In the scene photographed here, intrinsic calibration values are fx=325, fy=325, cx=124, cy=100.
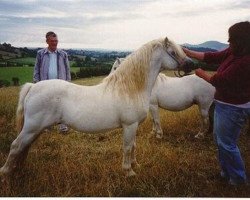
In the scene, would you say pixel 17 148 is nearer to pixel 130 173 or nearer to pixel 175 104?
pixel 130 173

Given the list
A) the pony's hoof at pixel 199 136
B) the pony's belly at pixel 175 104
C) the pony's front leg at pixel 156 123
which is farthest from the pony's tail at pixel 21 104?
the pony's hoof at pixel 199 136

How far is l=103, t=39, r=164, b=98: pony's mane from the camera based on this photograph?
11.6 feet

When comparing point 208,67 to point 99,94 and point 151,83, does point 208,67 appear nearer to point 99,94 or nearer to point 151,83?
point 151,83

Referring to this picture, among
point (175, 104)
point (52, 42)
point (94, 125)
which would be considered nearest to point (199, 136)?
point (175, 104)

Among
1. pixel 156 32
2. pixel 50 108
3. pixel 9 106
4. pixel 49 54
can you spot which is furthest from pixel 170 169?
pixel 9 106

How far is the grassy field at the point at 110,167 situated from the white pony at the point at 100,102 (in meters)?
0.26

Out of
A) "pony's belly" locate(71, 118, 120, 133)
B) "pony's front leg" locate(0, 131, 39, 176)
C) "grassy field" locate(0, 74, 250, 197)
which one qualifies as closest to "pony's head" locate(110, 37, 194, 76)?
"pony's belly" locate(71, 118, 120, 133)

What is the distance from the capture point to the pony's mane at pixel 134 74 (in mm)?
3533

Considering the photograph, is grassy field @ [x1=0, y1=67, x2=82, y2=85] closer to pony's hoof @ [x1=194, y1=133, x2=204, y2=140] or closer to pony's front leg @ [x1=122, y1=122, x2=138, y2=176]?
pony's front leg @ [x1=122, y1=122, x2=138, y2=176]

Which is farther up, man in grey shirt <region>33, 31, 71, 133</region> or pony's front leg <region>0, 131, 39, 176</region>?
man in grey shirt <region>33, 31, 71, 133</region>

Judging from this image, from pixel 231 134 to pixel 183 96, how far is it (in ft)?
7.13

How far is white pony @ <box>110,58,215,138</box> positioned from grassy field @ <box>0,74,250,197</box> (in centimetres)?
27

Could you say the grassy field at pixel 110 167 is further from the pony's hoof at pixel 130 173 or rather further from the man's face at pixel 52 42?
the man's face at pixel 52 42

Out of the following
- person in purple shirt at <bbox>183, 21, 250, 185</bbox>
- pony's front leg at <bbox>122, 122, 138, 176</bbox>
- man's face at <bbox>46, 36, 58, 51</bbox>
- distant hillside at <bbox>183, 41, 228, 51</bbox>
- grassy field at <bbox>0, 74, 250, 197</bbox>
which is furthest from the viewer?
man's face at <bbox>46, 36, 58, 51</bbox>
